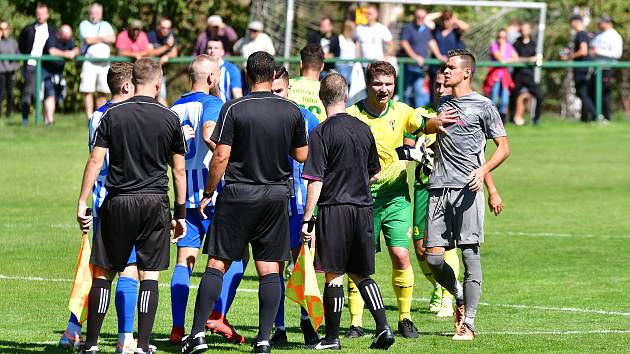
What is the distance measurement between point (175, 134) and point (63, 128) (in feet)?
60.8

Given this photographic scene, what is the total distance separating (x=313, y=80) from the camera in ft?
38.4

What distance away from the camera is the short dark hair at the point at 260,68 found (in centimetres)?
955

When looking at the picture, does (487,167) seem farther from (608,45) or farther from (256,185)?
(608,45)

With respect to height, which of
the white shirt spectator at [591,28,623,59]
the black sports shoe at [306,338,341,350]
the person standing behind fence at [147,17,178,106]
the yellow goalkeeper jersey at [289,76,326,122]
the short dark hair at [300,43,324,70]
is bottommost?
the black sports shoe at [306,338,341,350]

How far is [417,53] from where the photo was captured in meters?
28.7

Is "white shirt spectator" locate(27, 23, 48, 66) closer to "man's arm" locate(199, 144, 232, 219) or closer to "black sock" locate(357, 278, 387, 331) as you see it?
"man's arm" locate(199, 144, 232, 219)

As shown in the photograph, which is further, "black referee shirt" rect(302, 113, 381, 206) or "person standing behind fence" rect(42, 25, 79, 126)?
"person standing behind fence" rect(42, 25, 79, 126)

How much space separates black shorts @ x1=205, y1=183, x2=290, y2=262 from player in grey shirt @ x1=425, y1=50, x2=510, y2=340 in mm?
1492

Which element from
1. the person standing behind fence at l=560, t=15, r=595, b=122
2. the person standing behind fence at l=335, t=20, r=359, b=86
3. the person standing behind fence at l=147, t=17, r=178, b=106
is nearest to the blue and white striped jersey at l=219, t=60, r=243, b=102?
the person standing behind fence at l=147, t=17, r=178, b=106

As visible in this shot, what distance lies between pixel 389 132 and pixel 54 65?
1684 centimetres

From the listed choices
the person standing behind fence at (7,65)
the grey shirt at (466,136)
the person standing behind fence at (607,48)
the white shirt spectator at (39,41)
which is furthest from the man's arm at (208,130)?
the person standing behind fence at (607,48)

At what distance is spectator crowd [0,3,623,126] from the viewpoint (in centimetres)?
2628

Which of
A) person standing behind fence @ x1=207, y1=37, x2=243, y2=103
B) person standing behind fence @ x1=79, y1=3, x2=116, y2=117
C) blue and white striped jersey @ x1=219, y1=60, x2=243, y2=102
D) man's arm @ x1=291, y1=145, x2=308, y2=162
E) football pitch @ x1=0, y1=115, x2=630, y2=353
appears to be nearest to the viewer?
man's arm @ x1=291, y1=145, x2=308, y2=162

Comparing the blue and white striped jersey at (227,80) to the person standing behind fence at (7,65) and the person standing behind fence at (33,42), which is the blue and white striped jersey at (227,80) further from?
the person standing behind fence at (7,65)
